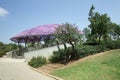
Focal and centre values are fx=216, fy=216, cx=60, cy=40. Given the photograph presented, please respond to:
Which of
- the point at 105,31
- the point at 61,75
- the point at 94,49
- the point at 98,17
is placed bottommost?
the point at 61,75

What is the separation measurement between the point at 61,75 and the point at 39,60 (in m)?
8.65

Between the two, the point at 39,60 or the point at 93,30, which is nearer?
the point at 39,60

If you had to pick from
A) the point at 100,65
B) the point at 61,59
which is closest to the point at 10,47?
the point at 61,59

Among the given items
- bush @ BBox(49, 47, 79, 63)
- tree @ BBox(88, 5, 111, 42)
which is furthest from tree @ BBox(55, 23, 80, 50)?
tree @ BBox(88, 5, 111, 42)

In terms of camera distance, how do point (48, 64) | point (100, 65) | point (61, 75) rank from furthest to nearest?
point (48, 64) < point (100, 65) < point (61, 75)

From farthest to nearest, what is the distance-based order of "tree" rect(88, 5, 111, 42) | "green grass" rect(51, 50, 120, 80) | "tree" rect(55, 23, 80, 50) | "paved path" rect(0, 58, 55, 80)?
1. "tree" rect(88, 5, 111, 42)
2. "tree" rect(55, 23, 80, 50)
3. "paved path" rect(0, 58, 55, 80)
4. "green grass" rect(51, 50, 120, 80)

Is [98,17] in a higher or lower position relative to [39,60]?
higher

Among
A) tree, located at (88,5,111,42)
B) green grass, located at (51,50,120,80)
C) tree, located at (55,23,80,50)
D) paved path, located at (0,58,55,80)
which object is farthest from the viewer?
tree, located at (88,5,111,42)

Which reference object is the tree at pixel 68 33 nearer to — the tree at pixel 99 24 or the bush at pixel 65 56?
the bush at pixel 65 56

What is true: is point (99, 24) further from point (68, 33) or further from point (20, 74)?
point (20, 74)

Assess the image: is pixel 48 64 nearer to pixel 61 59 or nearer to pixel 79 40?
pixel 61 59

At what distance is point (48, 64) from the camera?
22.2m

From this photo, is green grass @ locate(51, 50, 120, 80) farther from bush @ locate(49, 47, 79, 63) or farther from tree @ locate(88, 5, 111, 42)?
tree @ locate(88, 5, 111, 42)

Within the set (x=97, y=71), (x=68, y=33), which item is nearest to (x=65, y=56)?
(x=68, y=33)
